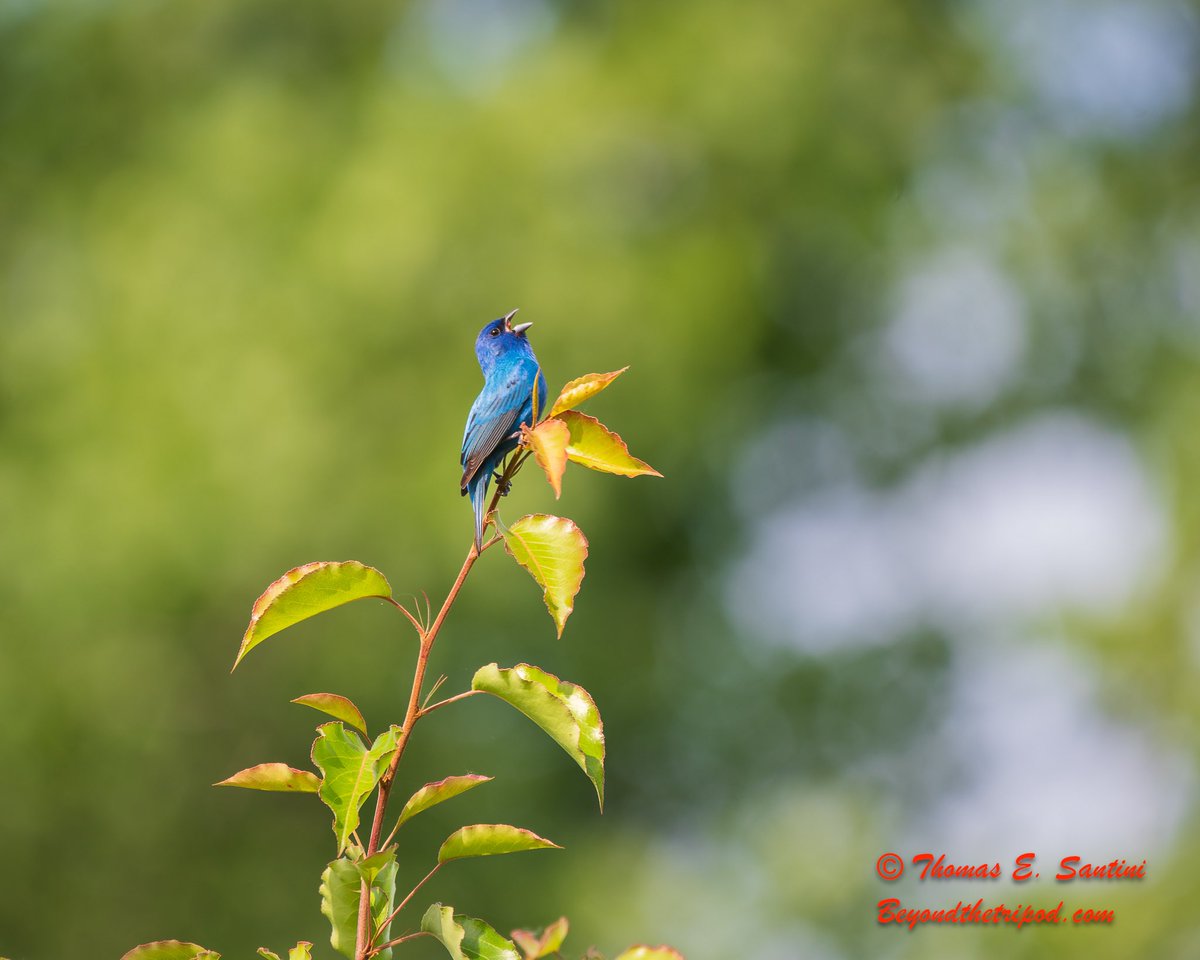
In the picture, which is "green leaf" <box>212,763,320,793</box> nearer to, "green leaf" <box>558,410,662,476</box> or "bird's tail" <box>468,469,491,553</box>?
"green leaf" <box>558,410,662,476</box>

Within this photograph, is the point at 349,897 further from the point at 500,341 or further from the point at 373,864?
the point at 500,341

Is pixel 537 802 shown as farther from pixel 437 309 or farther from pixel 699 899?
pixel 437 309

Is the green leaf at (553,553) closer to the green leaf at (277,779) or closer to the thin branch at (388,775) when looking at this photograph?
the thin branch at (388,775)

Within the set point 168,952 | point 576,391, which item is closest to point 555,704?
point 576,391

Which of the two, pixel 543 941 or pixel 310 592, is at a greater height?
pixel 310 592

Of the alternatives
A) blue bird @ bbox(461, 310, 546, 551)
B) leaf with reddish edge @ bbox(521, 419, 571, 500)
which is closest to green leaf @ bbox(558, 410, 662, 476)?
leaf with reddish edge @ bbox(521, 419, 571, 500)

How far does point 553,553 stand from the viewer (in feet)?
6.18

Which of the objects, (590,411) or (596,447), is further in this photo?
(590,411)

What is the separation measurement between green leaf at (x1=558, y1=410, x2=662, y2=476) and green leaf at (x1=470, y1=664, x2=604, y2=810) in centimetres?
30

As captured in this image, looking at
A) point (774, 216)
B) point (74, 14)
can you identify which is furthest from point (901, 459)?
point (74, 14)

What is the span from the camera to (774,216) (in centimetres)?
1408

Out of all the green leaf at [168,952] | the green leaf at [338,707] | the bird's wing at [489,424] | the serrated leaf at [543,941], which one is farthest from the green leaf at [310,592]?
the bird's wing at [489,424]

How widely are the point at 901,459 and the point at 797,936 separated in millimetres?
5313

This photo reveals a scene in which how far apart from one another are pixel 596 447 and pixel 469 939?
673mm
